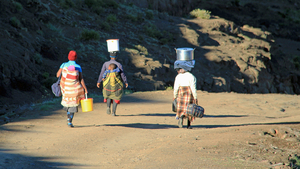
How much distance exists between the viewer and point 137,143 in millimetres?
6453

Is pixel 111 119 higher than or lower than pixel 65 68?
lower

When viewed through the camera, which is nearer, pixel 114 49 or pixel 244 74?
pixel 114 49

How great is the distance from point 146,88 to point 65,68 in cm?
1138

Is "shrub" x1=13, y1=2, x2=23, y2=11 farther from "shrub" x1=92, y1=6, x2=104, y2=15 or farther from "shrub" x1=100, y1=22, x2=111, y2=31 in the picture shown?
"shrub" x1=92, y1=6, x2=104, y2=15

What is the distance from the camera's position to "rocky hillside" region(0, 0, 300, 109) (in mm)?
16891

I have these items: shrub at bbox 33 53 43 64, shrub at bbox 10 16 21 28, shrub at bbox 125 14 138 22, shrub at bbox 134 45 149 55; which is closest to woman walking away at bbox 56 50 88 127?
shrub at bbox 33 53 43 64

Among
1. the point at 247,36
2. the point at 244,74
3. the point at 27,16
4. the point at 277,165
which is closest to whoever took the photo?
the point at 277,165

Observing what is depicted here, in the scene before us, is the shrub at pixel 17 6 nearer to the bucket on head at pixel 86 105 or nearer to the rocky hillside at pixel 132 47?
the rocky hillside at pixel 132 47

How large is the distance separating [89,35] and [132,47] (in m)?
3.18

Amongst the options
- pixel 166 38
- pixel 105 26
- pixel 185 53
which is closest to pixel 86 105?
pixel 185 53

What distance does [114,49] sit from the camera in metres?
8.89

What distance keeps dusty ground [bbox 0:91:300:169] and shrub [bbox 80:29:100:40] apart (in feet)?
41.3

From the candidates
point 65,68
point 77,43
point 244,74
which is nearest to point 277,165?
point 65,68

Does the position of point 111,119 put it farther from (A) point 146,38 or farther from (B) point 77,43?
(A) point 146,38
